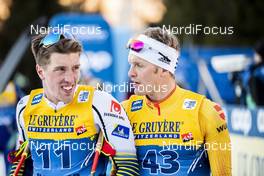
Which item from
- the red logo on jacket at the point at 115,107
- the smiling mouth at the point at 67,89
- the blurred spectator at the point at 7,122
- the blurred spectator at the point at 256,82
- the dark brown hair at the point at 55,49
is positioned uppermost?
the blurred spectator at the point at 256,82

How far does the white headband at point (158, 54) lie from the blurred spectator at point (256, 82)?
21.2 ft

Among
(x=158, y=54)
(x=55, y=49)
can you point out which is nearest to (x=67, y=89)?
(x=55, y=49)

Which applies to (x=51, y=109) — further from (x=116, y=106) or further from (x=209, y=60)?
(x=209, y=60)

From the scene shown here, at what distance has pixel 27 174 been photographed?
596 cm

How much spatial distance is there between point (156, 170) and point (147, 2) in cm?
2368

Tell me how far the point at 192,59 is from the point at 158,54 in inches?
514

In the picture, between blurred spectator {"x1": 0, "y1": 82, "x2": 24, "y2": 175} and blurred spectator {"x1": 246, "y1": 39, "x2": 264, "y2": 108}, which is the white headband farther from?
blurred spectator {"x1": 246, "y1": 39, "x2": 264, "y2": 108}

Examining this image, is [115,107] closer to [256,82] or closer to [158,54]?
[158,54]

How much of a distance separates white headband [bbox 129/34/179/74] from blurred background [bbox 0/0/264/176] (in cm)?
80

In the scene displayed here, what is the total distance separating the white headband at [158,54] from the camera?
5.84 meters

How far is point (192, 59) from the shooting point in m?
18.8

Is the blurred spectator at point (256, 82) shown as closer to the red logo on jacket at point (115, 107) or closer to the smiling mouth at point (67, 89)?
the red logo on jacket at point (115, 107)

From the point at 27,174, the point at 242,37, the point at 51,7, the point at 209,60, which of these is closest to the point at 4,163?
the point at 27,174

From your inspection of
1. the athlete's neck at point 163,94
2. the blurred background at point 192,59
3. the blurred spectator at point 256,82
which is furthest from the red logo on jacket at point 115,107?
the blurred spectator at point 256,82
